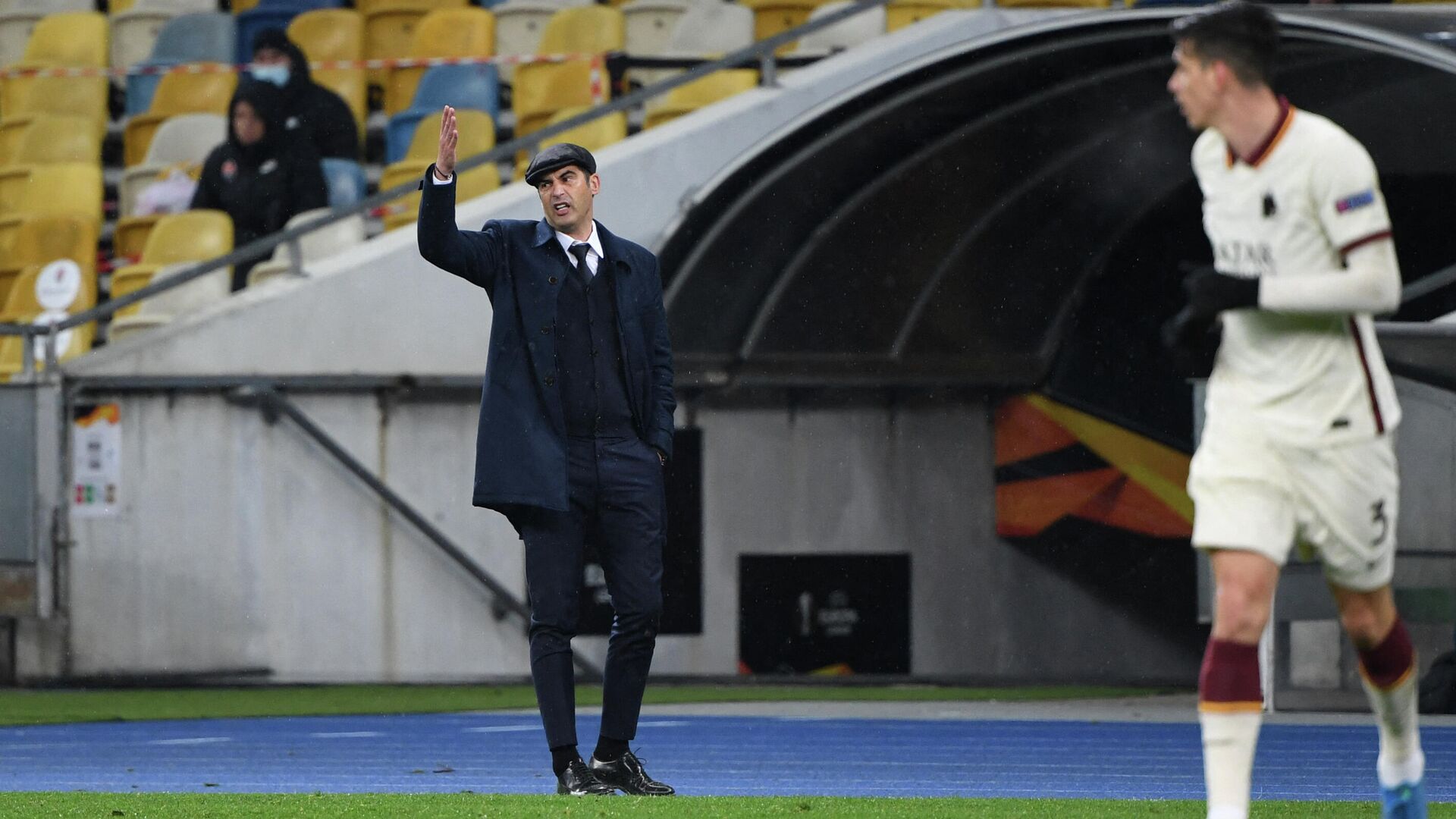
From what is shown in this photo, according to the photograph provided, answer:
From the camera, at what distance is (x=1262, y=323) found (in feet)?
16.2

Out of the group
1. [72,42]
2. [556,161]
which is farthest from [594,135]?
[556,161]

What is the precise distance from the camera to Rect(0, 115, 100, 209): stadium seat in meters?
18.0

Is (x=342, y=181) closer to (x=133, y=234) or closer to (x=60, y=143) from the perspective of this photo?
(x=133, y=234)

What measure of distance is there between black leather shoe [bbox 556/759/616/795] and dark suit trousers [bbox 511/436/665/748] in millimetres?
85

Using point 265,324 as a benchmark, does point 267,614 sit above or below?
below

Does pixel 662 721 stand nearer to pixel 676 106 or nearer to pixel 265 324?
pixel 265 324

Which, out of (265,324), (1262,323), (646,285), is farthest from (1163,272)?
(1262,323)

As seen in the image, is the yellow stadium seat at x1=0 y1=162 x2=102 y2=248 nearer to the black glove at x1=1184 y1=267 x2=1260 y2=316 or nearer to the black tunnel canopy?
the black tunnel canopy

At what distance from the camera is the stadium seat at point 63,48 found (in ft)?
62.2

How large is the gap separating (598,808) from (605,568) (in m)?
1.01

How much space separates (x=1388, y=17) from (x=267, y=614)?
7988 millimetres

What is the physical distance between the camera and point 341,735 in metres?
10.6

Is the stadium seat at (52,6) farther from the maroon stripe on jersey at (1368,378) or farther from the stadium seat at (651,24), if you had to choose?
the maroon stripe on jersey at (1368,378)

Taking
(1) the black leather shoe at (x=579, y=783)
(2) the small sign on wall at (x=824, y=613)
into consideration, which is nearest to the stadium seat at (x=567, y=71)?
(2) the small sign on wall at (x=824, y=613)
